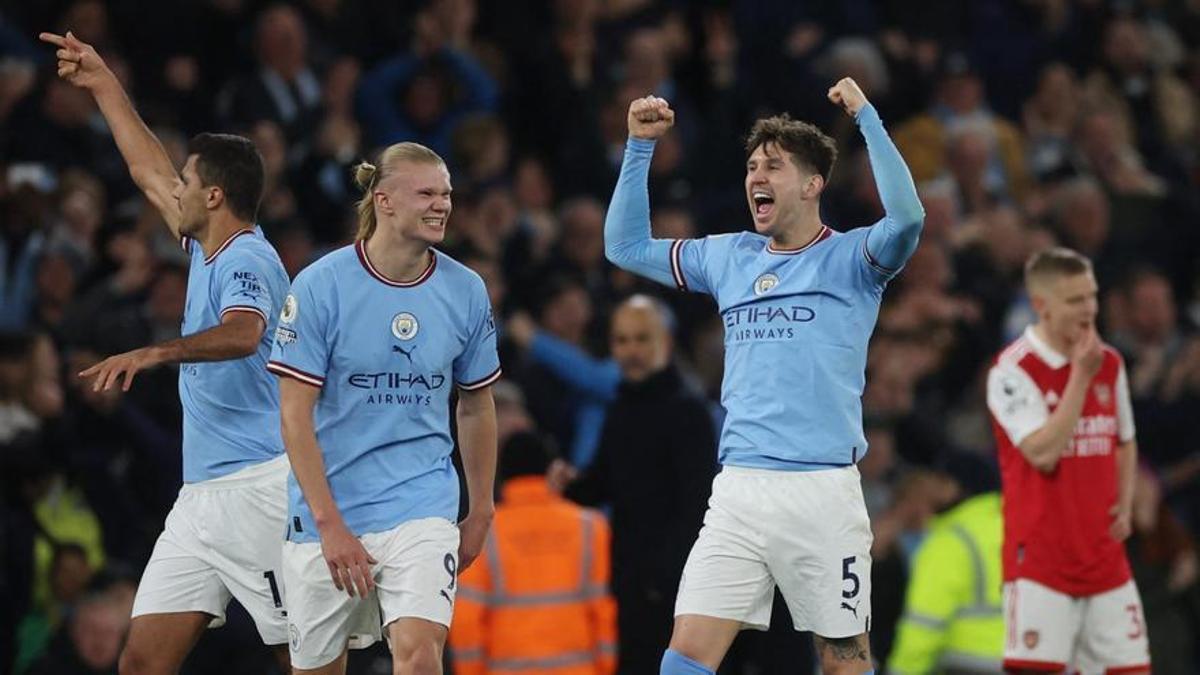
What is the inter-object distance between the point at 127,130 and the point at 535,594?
2.88m

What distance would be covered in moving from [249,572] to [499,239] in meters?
5.91

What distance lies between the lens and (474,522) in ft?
26.1

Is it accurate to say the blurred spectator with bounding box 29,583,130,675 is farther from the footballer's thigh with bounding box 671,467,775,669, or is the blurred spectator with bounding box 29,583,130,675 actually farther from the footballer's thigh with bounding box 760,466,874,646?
the footballer's thigh with bounding box 760,466,874,646

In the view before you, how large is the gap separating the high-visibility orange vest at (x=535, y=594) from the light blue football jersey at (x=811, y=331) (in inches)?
88.0

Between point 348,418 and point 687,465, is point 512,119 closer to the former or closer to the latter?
point 687,465

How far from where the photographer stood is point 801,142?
8180 millimetres

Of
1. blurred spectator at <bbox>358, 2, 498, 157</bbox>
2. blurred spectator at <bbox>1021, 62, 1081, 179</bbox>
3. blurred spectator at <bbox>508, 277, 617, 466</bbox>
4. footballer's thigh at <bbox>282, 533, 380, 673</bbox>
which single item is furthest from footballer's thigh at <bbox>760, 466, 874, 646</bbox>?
blurred spectator at <bbox>1021, 62, 1081, 179</bbox>

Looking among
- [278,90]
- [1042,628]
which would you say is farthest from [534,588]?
[278,90]

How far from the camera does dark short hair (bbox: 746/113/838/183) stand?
817 centimetres

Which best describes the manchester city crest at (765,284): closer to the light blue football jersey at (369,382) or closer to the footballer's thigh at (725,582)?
the footballer's thigh at (725,582)

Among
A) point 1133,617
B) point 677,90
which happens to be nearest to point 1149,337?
point 677,90

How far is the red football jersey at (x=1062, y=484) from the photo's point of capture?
982 cm

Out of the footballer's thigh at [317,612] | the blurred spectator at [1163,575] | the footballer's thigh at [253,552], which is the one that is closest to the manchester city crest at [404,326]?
the footballer's thigh at [317,612]

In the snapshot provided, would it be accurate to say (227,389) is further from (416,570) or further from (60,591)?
(60,591)
